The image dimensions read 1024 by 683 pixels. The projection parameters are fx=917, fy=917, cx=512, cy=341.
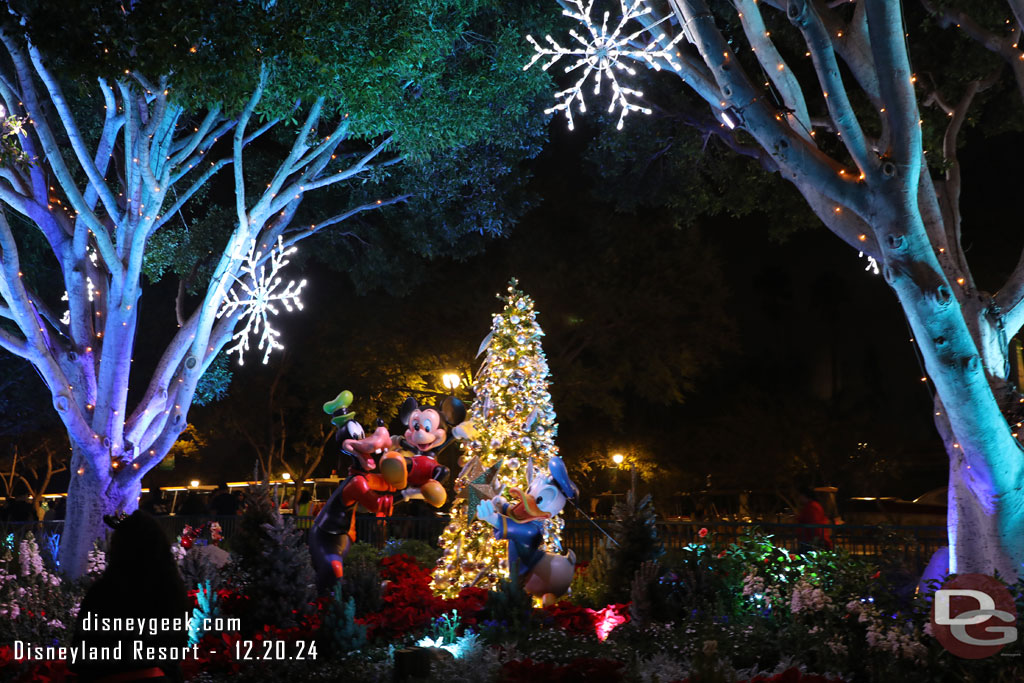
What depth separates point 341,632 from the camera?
8.24 m

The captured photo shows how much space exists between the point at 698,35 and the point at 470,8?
5.56 metres

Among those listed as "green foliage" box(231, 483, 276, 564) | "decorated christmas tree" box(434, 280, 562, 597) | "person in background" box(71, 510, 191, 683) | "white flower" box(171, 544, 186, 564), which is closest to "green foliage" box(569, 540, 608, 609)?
"decorated christmas tree" box(434, 280, 562, 597)

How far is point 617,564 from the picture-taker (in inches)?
428

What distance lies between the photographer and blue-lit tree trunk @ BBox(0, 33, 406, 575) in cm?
1226

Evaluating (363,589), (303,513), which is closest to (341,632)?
(363,589)

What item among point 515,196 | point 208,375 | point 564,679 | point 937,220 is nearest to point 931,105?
point 937,220

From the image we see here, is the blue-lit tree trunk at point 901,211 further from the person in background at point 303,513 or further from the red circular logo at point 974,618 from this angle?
the person in background at point 303,513

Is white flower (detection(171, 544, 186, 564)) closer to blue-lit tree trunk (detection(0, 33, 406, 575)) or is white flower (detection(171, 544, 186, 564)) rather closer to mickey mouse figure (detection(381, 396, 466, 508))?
blue-lit tree trunk (detection(0, 33, 406, 575))

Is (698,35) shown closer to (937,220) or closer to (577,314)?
(937,220)

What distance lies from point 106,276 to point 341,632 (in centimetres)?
742

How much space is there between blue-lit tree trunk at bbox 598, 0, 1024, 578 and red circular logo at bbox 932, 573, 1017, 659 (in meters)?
0.99

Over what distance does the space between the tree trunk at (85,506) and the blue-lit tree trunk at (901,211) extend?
9070mm

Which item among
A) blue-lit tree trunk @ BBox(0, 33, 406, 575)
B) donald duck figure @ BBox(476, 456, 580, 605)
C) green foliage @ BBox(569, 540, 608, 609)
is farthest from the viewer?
blue-lit tree trunk @ BBox(0, 33, 406, 575)

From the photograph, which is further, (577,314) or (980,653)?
(577,314)
